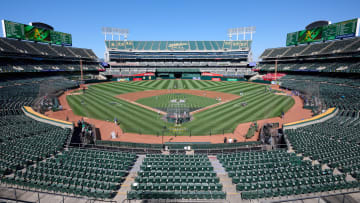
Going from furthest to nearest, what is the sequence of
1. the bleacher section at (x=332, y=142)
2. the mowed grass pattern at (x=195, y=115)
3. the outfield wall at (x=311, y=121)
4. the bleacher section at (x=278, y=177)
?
the mowed grass pattern at (x=195, y=115) → the outfield wall at (x=311, y=121) → the bleacher section at (x=332, y=142) → the bleacher section at (x=278, y=177)

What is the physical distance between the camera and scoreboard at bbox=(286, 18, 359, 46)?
215ft

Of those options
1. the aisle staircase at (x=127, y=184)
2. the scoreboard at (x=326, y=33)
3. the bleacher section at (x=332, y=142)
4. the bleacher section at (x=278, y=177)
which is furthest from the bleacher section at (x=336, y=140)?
the scoreboard at (x=326, y=33)

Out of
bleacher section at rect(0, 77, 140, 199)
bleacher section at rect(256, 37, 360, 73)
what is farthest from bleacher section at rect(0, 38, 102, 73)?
bleacher section at rect(256, 37, 360, 73)

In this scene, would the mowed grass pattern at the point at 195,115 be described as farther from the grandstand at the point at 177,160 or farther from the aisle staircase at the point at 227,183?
the aisle staircase at the point at 227,183

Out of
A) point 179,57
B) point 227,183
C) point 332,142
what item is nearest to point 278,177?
point 227,183

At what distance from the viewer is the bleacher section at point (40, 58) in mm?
61656

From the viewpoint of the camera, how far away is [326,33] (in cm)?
7400

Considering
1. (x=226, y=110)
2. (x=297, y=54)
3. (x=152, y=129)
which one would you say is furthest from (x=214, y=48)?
(x=152, y=129)

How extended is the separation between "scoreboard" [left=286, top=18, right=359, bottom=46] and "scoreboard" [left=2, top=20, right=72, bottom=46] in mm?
105118

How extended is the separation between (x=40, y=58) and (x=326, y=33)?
11223 cm

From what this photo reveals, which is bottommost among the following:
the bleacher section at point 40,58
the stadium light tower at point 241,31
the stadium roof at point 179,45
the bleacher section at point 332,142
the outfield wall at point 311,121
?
the bleacher section at point 332,142

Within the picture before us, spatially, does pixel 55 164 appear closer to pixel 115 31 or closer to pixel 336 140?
pixel 336 140

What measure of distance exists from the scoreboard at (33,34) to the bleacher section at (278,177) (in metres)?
85.7

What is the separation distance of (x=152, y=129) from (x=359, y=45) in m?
70.6
